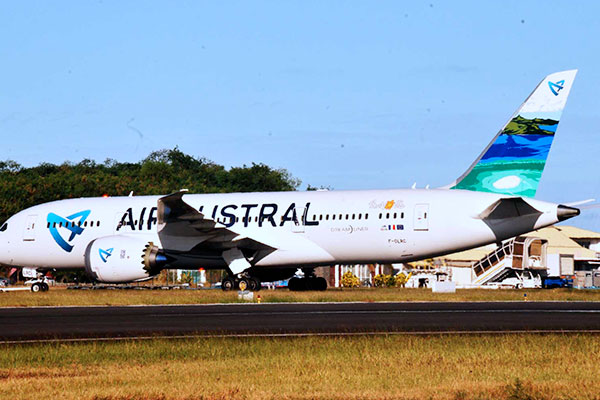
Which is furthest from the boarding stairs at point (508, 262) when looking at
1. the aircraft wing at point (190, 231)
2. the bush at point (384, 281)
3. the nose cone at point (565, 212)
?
the nose cone at point (565, 212)

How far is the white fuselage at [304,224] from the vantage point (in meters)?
36.3

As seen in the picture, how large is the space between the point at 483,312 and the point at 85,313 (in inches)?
448

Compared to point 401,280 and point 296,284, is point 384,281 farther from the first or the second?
point 296,284

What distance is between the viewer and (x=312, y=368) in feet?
43.8

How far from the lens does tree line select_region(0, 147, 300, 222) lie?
293 feet

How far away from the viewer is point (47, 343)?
1766 centimetres

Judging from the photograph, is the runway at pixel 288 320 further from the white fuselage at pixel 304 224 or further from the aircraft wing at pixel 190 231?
the aircraft wing at pixel 190 231

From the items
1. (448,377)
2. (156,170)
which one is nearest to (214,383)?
(448,377)

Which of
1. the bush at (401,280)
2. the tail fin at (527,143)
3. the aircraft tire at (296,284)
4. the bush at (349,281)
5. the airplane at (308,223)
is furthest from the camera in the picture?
the bush at (349,281)

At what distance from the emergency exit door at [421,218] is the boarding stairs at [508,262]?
33583mm

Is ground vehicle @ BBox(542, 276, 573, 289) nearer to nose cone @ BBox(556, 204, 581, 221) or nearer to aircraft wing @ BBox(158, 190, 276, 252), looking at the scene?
aircraft wing @ BBox(158, 190, 276, 252)

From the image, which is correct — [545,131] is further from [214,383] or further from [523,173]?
[214,383]

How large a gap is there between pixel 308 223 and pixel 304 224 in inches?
7.0

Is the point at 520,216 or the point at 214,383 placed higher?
the point at 520,216
